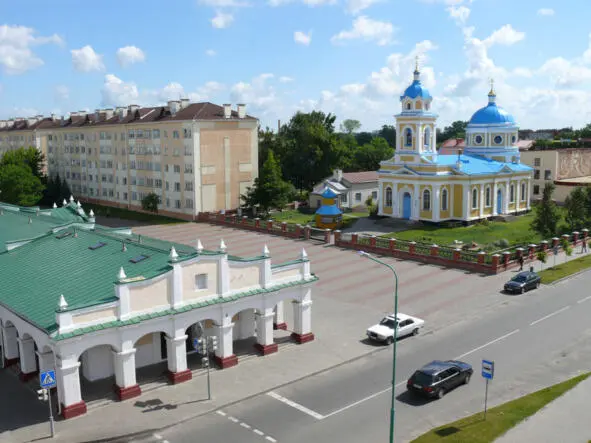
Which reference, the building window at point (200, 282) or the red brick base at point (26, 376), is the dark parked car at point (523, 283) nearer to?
the building window at point (200, 282)

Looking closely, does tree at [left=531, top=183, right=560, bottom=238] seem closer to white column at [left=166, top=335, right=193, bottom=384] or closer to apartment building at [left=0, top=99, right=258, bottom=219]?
apartment building at [left=0, top=99, right=258, bottom=219]

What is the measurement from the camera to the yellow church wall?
61.4 metres

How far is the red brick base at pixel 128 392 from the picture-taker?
22.7m

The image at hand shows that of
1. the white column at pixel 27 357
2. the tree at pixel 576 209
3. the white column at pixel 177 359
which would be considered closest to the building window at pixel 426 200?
the tree at pixel 576 209

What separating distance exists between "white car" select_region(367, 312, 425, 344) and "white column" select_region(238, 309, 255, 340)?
234 inches

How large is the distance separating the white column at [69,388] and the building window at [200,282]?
5604 millimetres

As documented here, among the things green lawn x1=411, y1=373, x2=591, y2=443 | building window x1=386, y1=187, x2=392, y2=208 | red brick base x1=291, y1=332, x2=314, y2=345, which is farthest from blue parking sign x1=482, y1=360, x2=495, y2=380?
building window x1=386, y1=187, x2=392, y2=208

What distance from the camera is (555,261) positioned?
1788 inches

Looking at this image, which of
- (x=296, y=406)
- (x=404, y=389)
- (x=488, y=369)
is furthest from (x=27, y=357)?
(x=488, y=369)

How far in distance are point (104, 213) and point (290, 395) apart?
2437 inches

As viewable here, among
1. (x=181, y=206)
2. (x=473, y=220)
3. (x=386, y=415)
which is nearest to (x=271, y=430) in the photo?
(x=386, y=415)

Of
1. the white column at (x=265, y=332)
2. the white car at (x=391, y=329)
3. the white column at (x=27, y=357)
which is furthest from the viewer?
the white car at (x=391, y=329)

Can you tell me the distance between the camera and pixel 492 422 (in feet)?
65.7

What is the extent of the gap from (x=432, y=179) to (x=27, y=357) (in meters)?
45.6
